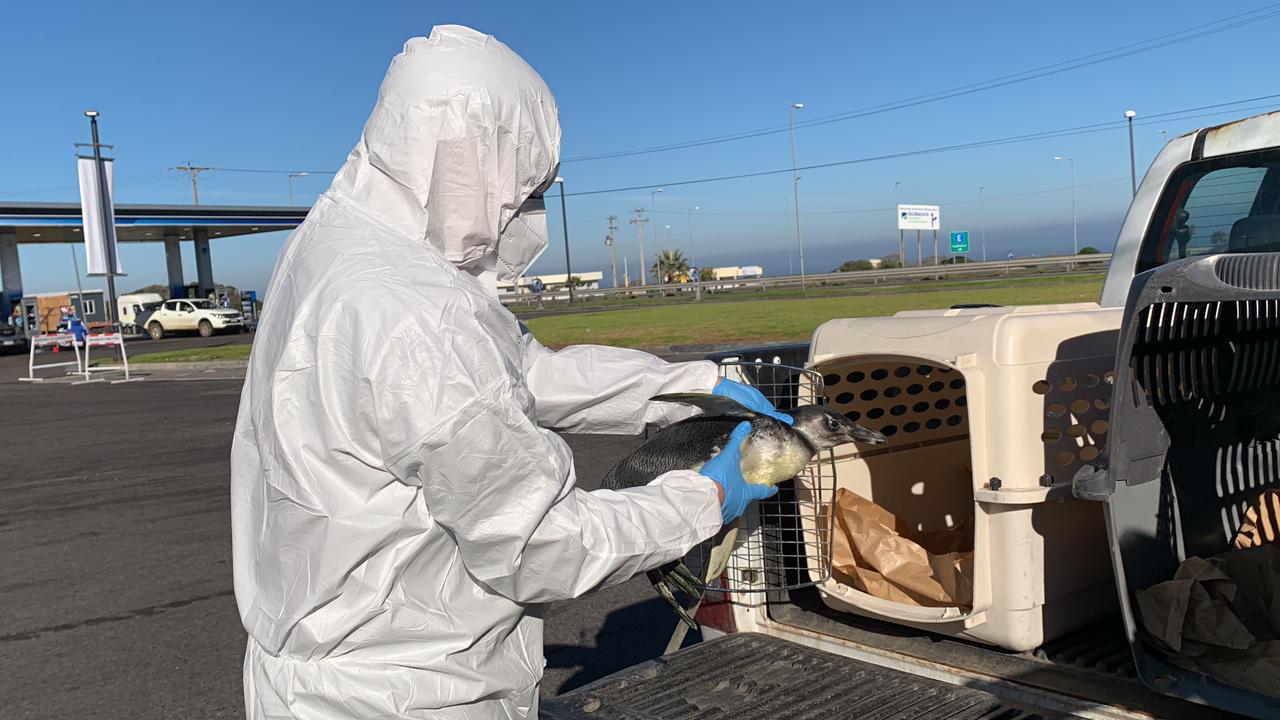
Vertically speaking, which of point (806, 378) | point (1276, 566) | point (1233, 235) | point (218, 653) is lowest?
point (218, 653)

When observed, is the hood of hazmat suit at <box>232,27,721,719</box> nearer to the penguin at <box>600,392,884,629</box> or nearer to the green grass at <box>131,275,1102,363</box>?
the penguin at <box>600,392,884,629</box>

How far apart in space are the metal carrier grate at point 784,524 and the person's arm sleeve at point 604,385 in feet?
0.61

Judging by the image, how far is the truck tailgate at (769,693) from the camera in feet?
8.21

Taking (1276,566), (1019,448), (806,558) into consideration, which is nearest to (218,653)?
(806,558)

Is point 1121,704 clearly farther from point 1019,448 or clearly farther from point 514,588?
point 514,588

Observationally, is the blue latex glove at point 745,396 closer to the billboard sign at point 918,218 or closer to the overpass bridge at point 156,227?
the overpass bridge at point 156,227

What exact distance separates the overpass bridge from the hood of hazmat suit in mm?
41447

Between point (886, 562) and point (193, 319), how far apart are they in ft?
139

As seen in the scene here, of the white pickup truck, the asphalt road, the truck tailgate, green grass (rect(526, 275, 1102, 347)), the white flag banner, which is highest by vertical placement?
the white flag banner

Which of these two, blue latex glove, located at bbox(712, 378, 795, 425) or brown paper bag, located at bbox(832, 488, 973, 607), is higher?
blue latex glove, located at bbox(712, 378, 795, 425)

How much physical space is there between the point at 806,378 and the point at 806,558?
54cm

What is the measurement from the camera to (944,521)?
3559 mm

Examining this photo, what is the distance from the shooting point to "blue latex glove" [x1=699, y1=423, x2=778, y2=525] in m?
2.13

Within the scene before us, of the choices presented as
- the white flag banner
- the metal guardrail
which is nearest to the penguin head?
the white flag banner
